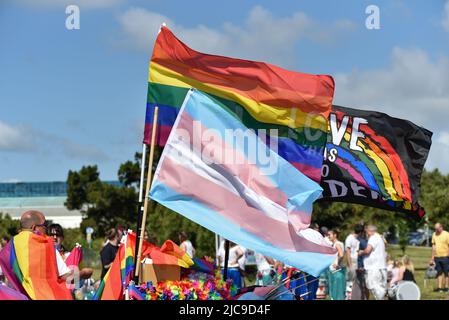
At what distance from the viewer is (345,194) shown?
41.5ft

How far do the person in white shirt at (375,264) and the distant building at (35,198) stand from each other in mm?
68602

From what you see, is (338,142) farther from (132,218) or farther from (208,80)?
(132,218)

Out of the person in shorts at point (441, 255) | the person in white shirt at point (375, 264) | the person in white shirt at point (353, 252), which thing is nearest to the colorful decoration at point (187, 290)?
the person in white shirt at point (375, 264)

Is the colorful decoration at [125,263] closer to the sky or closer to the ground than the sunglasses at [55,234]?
closer to the ground

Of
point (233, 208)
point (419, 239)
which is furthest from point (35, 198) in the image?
point (233, 208)

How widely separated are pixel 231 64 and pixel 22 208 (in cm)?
8512

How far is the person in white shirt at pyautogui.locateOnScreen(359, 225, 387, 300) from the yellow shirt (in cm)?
450

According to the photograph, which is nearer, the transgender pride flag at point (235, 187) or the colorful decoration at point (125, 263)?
the transgender pride flag at point (235, 187)

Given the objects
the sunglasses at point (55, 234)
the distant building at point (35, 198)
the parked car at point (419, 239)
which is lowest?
the sunglasses at point (55, 234)

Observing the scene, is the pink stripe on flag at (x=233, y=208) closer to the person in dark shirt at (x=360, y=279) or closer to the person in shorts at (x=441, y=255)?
the person in dark shirt at (x=360, y=279)

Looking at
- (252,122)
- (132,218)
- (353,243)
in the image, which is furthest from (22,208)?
(252,122)

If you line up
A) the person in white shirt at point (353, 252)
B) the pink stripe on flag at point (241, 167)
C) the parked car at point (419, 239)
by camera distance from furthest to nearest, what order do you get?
the parked car at point (419, 239)
the person in white shirt at point (353, 252)
the pink stripe on flag at point (241, 167)

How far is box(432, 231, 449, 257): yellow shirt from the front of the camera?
2128cm

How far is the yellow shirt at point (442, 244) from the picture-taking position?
21281 mm
